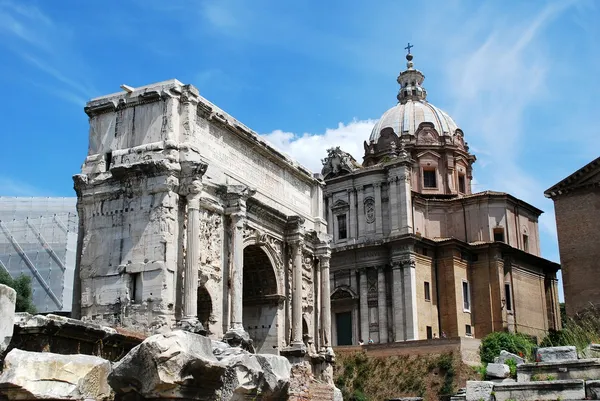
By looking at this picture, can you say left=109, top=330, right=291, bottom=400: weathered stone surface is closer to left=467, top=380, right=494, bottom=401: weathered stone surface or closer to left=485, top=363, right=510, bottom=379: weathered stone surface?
left=467, top=380, right=494, bottom=401: weathered stone surface

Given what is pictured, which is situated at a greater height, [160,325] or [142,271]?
[142,271]

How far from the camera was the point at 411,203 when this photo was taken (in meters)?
49.3

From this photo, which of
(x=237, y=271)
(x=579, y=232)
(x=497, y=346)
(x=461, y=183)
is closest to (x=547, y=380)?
(x=237, y=271)

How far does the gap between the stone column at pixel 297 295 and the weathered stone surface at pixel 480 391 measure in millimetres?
18225

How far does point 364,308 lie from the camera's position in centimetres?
4788

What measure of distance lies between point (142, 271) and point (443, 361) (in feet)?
60.6

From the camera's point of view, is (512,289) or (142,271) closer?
(142,271)

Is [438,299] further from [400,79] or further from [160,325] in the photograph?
[160,325]

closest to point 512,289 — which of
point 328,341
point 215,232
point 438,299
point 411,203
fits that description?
point 438,299

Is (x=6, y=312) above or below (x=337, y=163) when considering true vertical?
below

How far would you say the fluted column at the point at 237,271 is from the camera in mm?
27828

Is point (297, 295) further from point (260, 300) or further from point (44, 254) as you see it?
point (44, 254)

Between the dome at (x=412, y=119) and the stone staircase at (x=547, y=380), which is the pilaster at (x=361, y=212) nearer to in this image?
the dome at (x=412, y=119)

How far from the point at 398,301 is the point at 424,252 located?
4.11m
